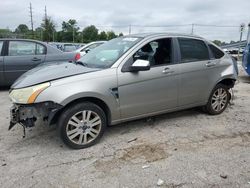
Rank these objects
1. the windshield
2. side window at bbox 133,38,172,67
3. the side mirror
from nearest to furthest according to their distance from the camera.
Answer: the side mirror, the windshield, side window at bbox 133,38,172,67

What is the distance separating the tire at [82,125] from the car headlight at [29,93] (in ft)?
1.35

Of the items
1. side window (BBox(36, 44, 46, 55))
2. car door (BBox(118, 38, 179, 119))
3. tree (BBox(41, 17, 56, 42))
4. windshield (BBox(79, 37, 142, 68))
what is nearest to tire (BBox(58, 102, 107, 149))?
car door (BBox(118, 38, 179, 119))

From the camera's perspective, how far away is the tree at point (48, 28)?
48.5 meters

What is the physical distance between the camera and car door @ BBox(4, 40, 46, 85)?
6445 mm

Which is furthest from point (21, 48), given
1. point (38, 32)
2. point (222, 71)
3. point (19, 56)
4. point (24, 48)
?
point (38, 32)

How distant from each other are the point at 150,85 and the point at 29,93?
1.73 metres

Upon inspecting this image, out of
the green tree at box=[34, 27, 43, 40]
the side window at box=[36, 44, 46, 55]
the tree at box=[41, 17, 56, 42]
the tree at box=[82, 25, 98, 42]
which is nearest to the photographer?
the side window at box=[36, 44, 46, 55]

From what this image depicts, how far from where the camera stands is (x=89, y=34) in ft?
180

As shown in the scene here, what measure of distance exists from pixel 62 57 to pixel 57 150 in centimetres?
426

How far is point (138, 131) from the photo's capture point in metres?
3.96

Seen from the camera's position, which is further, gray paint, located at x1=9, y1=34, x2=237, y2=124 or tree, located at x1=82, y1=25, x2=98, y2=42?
tree, located at x1=82, y1=25, x2=98, y2=42

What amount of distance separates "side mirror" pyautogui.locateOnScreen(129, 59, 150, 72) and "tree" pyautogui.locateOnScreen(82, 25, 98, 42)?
51077mm

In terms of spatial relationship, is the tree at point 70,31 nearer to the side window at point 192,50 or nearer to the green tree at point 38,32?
the green tree at point 38,32

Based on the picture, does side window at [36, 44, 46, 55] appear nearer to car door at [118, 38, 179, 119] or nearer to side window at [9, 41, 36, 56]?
side window at [9, 41, 36, 56]
